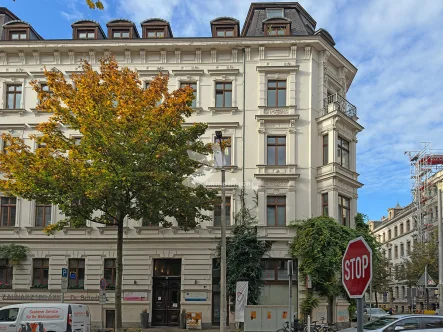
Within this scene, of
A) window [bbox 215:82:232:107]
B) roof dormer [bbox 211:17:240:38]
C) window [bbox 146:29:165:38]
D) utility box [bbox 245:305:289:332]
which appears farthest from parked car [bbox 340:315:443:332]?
window [bbox 146:29:165:38]

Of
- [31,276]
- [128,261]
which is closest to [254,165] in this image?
[128,261]

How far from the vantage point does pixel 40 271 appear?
32.4 m

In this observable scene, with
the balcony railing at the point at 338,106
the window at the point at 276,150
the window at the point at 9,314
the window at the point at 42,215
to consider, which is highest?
the balcony railing at the point at 338,106

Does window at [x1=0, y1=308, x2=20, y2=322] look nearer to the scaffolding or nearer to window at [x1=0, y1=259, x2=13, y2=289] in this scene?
window at [x1=0, y1=259, x2=13, y2=289]

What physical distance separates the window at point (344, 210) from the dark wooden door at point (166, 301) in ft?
32.1

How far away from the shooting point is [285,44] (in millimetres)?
33094

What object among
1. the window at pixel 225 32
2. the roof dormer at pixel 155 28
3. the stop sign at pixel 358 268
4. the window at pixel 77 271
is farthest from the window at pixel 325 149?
the stop sign at pixel 358 268

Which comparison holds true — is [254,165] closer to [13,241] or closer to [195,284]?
[195,284]

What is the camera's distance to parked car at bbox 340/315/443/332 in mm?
17172

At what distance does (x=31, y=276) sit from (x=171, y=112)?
1390 cm

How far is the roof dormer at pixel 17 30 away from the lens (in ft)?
114

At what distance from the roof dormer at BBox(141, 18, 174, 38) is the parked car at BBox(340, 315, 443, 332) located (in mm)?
22618

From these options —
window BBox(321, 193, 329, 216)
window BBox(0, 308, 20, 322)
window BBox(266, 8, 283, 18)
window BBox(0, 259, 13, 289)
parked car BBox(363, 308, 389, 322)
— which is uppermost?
window BBox(266, 8, 283, 18)

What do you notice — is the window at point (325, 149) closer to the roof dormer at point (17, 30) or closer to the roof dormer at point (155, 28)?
the roof dormer at point (155, 28)
